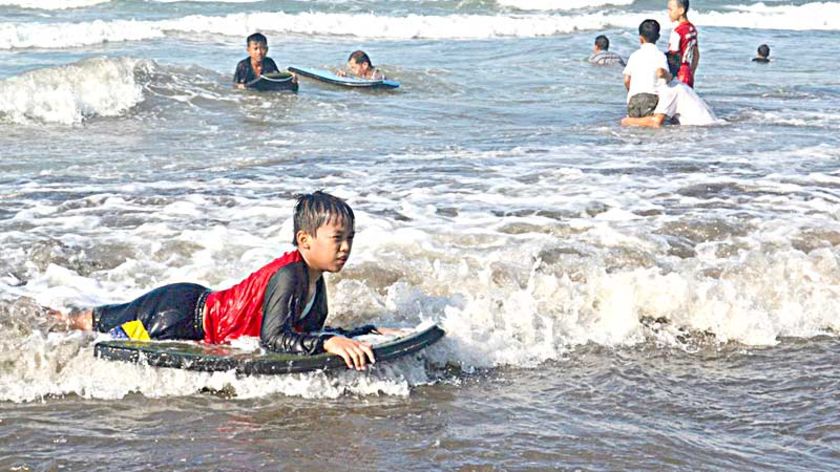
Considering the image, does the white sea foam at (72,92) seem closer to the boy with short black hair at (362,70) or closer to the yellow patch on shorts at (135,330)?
the boy with short black hair at (362,70)

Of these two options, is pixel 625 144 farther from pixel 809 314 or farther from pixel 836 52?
pixel 836 52

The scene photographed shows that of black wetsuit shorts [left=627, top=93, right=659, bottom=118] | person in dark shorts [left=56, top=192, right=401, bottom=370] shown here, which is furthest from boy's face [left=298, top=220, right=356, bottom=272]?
black wetsuit shorts [left=627, top=93, right=659, bottom=118]

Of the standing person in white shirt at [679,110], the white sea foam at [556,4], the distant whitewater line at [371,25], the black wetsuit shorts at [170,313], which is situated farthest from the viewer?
the white sea foam at [556,4]

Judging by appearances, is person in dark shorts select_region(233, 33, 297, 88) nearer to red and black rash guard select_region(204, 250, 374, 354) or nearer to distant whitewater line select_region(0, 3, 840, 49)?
distant whitewater line select_region(0, 3, 840, 49)

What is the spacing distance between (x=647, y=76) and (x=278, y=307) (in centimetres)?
856

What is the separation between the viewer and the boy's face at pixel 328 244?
15.2 ft

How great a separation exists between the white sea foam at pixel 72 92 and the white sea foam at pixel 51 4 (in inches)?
545

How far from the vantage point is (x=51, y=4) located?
2748 cm

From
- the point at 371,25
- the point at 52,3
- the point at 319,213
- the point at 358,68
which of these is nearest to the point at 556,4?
the point at 371,25

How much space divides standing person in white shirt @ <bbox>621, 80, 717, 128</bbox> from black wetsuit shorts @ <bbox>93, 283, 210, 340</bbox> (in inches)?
312

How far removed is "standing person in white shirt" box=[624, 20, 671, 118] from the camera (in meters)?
12.3

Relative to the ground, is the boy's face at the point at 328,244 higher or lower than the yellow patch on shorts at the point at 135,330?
higher

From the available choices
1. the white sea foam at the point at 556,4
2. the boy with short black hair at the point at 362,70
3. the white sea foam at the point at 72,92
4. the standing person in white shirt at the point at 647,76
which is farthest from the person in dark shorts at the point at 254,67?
the white sea foam at the point at 556,4

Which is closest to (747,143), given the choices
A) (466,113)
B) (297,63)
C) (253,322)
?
(466,113)
